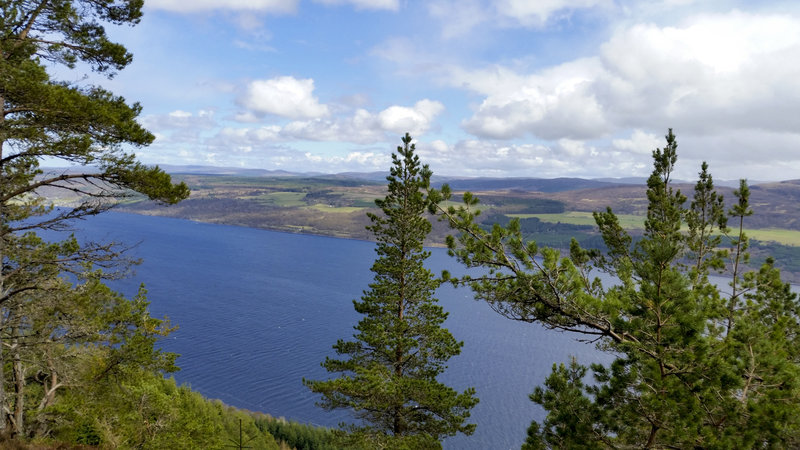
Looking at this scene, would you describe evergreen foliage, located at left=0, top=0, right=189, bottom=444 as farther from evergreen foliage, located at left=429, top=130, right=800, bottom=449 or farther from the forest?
evergreen foliage, located at left=429, top=130, right=800, bottom=449

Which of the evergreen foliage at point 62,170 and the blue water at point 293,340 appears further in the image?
the blue water at point 293,340

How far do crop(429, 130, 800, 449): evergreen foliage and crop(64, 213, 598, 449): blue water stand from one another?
1812 inches

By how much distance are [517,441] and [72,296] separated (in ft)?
176

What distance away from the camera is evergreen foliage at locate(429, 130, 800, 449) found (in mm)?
7734

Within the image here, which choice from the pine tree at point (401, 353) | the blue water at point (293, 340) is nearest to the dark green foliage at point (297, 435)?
the blue water at point (293, 340)

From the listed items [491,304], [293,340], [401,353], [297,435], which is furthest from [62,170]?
[293,340]

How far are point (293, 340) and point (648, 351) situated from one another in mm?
79985

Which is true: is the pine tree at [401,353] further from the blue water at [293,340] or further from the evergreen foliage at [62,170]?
the blue water at [293,340]

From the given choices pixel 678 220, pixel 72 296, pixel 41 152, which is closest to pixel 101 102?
pixel 41 152

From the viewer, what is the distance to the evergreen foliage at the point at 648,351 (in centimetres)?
773

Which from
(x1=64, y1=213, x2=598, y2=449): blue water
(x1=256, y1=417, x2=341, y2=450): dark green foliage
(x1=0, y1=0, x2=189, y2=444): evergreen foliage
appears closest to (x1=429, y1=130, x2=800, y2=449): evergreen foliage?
(x1=0, y1=0, x2=189, y2=444): evergreen foliage

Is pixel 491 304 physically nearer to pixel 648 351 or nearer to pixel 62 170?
pixel 648 351

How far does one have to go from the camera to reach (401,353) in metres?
21.6

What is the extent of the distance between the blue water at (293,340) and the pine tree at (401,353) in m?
33.2
